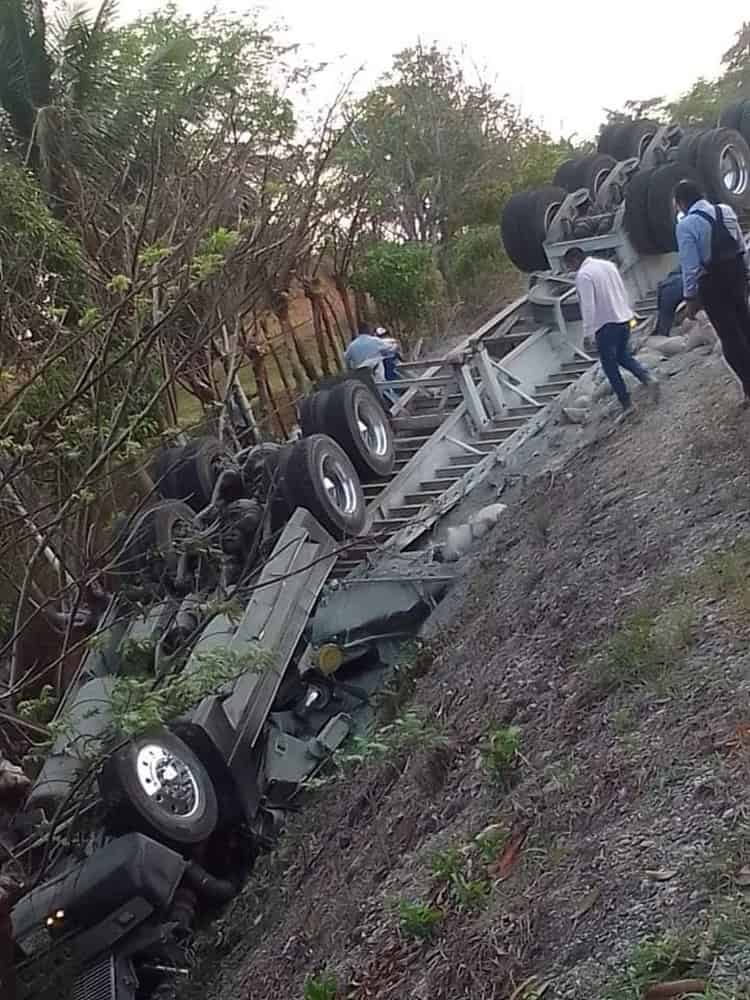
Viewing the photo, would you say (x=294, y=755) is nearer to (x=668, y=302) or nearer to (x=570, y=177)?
(x=668, y=302)

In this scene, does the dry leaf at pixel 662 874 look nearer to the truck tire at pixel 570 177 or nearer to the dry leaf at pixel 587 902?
the dry leaf at pixel 587 902

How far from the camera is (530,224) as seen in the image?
40.6 ft

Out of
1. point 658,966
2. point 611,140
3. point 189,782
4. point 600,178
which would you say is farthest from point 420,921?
point 611,140

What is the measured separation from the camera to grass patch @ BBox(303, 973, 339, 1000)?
167 inches

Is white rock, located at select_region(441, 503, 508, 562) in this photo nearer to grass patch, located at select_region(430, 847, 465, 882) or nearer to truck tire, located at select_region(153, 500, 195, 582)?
truck tire, located at select_region(153, 500, 195, 582)

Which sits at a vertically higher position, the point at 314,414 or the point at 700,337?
the point at 314,414

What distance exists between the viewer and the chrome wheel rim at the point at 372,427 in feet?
30.3

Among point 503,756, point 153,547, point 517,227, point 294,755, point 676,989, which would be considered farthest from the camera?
point 517,227

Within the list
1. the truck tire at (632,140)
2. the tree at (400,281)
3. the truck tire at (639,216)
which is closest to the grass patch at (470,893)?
the truck tire at (639,216)

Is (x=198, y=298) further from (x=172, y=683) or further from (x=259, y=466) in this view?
(x=172, y=683)

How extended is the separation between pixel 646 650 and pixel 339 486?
399cm

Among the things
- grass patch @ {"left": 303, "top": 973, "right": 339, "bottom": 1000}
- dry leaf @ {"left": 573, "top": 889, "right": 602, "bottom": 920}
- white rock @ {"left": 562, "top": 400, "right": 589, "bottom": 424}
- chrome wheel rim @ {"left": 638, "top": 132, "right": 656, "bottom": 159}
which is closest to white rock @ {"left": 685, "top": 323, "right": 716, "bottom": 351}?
white rock @ {"left": 562, "top": 400, "right": 589, "bottom": 424}

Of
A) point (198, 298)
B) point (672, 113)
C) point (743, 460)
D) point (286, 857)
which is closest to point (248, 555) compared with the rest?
point (286, 857)

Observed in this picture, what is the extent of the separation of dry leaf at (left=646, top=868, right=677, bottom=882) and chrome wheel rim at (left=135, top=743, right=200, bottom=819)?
3240 millimetres
